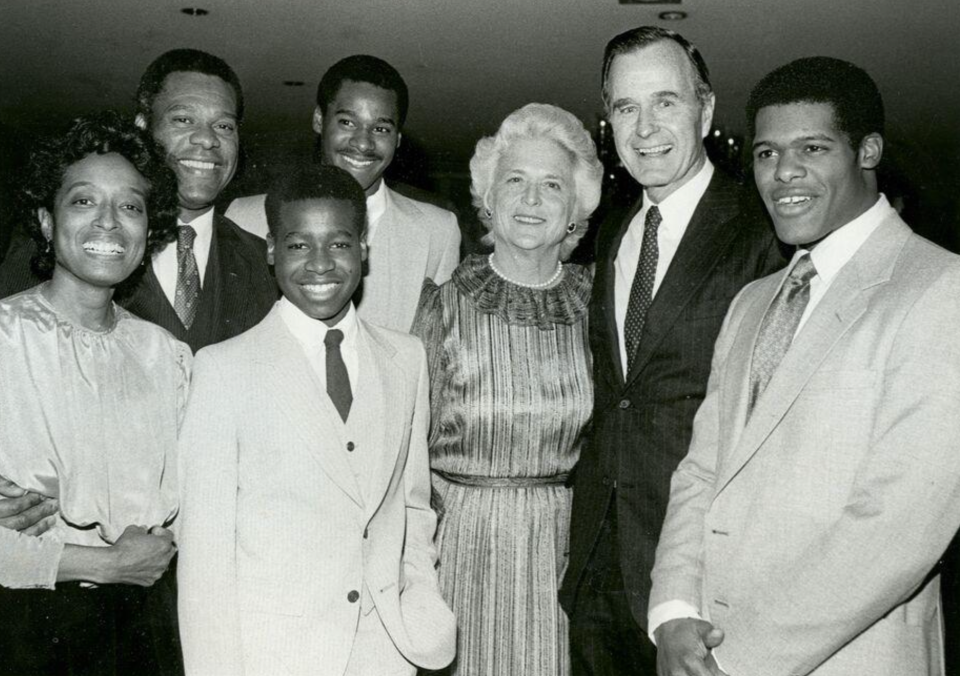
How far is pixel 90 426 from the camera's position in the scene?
2139mm

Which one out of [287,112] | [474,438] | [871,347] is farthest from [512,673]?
[287,112]

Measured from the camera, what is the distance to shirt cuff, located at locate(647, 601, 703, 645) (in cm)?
202

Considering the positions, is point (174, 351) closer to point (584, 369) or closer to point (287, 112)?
point (584, 369)

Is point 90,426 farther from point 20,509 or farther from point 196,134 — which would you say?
point 196,134

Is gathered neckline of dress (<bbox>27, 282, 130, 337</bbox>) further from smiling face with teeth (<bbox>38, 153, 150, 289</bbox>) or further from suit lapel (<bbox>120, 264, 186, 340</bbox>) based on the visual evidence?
suit lapel (<bbox>120, 264, 186, 340</bbox>)

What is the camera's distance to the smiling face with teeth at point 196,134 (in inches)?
113

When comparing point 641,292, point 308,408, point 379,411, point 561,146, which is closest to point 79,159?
point 308,408

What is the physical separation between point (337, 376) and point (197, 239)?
0.91 m

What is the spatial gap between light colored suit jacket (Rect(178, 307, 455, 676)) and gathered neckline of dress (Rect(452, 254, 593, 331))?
2.37ft

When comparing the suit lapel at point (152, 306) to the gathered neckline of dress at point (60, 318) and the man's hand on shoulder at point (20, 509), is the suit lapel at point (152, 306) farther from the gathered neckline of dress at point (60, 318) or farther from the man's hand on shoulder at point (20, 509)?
the man's hand on shoulder at point (20, 509)

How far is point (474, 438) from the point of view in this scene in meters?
2.71

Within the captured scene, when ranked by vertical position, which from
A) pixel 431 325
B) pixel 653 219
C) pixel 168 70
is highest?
pixel 168 70

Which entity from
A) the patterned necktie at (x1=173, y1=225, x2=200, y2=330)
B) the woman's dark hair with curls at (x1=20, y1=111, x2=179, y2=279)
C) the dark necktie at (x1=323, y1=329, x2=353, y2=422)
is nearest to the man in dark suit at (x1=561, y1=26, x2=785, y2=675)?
the dark necktie at (x1=323, y1=329, x2=353, y2=422)

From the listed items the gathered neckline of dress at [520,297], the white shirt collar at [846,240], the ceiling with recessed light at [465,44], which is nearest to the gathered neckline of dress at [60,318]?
the gathered neckline of dress at [520,297]
